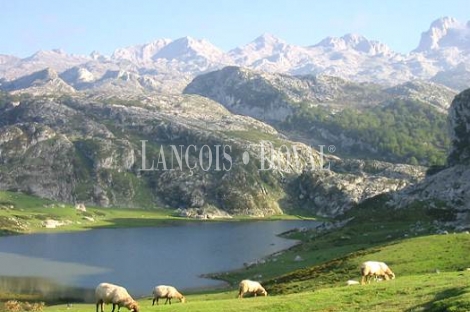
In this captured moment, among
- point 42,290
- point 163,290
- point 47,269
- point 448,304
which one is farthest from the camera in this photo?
point 47,269

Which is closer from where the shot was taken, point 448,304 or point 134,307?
point 448,304

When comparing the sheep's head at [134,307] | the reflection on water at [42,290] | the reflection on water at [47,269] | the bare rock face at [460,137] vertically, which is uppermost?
the bare rock face at [460,137]

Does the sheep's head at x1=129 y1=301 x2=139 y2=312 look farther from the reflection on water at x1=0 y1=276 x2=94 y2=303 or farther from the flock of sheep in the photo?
the reflection on water at x1=0 y1=276 x2=94 y2=303

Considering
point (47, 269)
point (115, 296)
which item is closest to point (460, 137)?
point (47, 269)

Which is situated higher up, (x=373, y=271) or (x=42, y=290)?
(x=373, y=271)

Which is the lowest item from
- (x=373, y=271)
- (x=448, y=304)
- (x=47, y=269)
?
(x=47, y=269)

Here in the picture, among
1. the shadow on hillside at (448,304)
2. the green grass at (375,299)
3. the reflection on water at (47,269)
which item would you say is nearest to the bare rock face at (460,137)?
the reflection on water at (47,269)

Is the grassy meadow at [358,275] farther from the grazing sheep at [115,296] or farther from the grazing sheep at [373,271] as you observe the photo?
the grazing sheep at [115,296]

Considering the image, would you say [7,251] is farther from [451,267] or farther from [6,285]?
[451,267]

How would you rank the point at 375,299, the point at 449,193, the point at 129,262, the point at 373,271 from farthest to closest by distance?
the point at 129,262
the point at 449,193
the point at 373,271
the point at 375,299

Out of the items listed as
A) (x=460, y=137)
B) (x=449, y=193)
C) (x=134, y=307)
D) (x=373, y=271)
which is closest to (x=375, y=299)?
(x=373, y=271)

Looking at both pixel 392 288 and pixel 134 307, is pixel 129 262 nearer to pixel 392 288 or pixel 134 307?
pixel 134 307

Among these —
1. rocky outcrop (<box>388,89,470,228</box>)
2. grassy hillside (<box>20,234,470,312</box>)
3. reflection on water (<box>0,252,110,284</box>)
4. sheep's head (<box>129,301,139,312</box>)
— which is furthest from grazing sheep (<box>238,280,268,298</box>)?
reflection on water (<box>0,252,110,284</box>)

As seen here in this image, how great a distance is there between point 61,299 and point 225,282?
32928 millimetres
